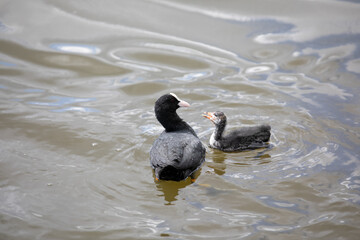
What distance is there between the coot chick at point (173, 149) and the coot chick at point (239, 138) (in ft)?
1.58

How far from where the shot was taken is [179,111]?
8289 millimetres

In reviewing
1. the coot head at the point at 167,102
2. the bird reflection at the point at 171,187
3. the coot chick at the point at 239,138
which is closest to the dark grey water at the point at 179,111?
the bird reflection at the point at 171,187

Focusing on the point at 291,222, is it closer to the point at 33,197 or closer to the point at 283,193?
the point at 283,193

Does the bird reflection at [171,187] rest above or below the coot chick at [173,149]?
below

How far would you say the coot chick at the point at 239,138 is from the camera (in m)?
6.82

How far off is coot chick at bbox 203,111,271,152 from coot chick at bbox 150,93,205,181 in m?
0.48

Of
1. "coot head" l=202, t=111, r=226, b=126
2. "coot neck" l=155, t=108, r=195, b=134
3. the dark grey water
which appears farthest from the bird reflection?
"coot head" l=202, t=111, r=226, b=126

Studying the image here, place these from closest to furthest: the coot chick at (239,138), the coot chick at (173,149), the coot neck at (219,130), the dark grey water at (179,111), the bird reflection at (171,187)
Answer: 1. the dark grey water at (179,111)
2. the bird reflection at (171,187)
3. the coot chick at (173,149)
4. the coot chick at (239,138)
5. the coot neck at (219,130)

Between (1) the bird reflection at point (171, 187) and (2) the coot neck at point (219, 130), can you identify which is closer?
(1) the bird reflection at point (171, 187)

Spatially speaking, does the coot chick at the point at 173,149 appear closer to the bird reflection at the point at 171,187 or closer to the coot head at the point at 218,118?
the bird reflection at the point at 171,187

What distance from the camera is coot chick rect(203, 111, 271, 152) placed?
22.4 feet

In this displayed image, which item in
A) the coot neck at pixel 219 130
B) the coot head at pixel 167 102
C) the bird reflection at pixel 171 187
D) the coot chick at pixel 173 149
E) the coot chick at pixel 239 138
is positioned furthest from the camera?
the coot neck at pixel 219 130

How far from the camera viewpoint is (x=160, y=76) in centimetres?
966

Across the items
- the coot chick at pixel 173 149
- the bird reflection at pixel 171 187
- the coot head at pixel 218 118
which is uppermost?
the coot head at pixel 218 118
